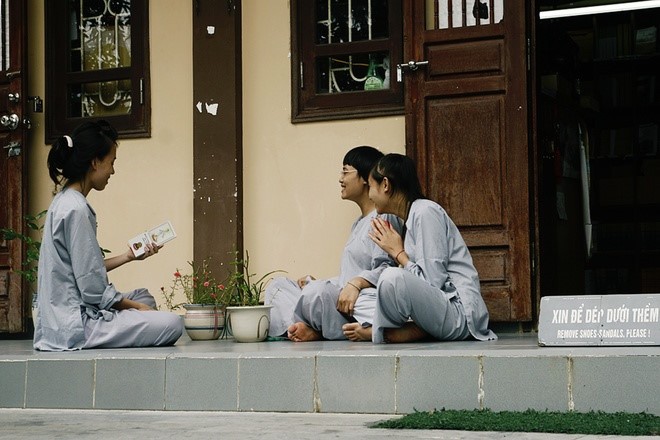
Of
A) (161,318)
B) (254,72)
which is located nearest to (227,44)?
(254,72)

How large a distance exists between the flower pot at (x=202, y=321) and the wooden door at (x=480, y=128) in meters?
1.41

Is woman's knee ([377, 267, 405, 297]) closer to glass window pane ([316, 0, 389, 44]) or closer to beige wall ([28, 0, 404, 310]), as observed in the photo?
beige wall ([28, 0, 404, 310])

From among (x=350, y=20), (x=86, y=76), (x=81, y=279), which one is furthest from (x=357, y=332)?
(x=86, y=76)

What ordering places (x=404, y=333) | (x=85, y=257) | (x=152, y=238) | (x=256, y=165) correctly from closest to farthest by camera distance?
1. (x=404, y=333)
2. (x=85, y=257)
3. (x=152, y=238)
4. (x=256, y=165)

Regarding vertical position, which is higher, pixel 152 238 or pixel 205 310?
pixel 152 238

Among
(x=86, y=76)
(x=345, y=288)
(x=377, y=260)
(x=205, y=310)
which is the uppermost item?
(x=86, y=76)

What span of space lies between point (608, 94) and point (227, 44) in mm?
3496

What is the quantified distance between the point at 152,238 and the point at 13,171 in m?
1.97

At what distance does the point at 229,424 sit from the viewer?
14.8 feet

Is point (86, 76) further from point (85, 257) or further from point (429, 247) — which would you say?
point (429, 247)

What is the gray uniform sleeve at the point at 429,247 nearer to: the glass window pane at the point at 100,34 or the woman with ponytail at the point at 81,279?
the woman with ponytail at the point at 81,279

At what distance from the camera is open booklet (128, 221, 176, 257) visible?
6.12 m

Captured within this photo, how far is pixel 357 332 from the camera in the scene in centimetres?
603

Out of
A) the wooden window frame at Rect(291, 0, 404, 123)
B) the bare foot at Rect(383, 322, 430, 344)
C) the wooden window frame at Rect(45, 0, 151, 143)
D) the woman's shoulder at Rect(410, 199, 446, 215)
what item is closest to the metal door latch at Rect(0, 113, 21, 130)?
the wooden window frame at Rect(45, 0, 151, 143)
